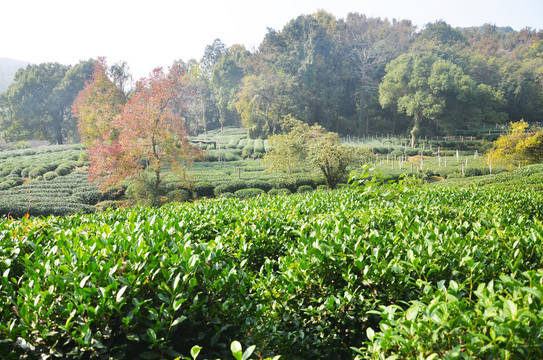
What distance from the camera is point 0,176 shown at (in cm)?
2056

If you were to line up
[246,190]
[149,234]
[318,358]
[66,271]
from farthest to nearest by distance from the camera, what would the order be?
[246,190]
[149,234]
[318,358]
[66,271]

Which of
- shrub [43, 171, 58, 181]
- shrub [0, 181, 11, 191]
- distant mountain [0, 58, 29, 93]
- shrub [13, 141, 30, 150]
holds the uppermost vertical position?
distant mountain [0, 58, 29, 93]

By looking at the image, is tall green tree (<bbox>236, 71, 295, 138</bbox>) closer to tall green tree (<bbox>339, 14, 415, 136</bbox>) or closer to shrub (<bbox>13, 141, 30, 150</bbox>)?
tall green tree (<bbox>339, 14, 415, 136</bbox>)

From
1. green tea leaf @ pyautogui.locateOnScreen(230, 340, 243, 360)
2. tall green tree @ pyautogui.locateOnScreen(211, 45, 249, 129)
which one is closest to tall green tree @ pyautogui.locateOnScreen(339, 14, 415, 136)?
tall green tree @ pyautogui.locateOnScreen(211, 45, 249, 129)

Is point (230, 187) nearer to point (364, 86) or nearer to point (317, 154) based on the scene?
point (317, 154)

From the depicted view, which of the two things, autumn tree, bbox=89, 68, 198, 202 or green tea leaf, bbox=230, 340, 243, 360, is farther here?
autumn tree, bbox=89, 68, 198, 202

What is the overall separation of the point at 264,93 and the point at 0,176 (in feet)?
84.7

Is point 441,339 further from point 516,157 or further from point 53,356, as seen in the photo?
point 516,157

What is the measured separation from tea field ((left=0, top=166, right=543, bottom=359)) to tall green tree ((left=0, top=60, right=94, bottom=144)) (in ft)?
150

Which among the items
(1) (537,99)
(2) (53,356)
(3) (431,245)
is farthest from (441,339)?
(1) (537,99)

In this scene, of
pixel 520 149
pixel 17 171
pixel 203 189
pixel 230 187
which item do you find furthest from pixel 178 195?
pixel 520 149

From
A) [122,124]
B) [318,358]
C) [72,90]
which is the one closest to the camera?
[318,358]

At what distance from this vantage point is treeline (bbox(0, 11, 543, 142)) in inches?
1366

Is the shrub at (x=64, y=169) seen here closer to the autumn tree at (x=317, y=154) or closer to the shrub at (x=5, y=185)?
the shrub at (x=5, y=185)
